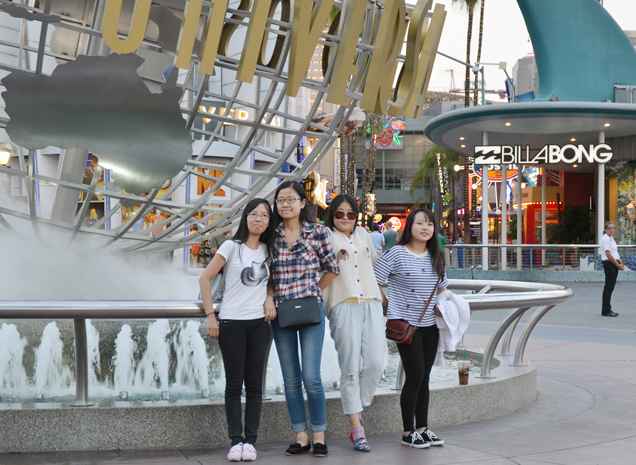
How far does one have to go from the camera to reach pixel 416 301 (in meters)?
4.18

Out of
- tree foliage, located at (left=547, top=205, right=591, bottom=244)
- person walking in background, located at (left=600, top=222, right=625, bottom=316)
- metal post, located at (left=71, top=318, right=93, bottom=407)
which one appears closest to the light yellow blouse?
metal post, located at (left=71, top=318, right=93, bottom=407)

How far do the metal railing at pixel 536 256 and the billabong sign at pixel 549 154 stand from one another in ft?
8.49

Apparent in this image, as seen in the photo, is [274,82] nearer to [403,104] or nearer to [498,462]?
[403,104]

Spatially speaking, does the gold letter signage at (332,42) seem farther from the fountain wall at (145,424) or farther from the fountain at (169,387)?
the fountain wall at (145,424)

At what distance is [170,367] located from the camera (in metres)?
5.48

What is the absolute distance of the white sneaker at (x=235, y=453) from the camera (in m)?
3.74

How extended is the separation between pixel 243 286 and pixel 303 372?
0.59m

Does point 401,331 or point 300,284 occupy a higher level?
point 300,284

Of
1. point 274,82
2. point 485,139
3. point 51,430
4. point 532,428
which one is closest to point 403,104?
point 274,82

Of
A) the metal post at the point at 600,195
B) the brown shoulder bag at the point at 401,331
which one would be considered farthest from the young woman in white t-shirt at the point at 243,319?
the metal post at the point at 600,195

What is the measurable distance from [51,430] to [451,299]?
237 centimetres

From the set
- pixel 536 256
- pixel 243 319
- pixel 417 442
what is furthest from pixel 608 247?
pixel 243 319

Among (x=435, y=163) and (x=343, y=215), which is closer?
(x=343, y=215)

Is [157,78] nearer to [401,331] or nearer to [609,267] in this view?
[401,331]
